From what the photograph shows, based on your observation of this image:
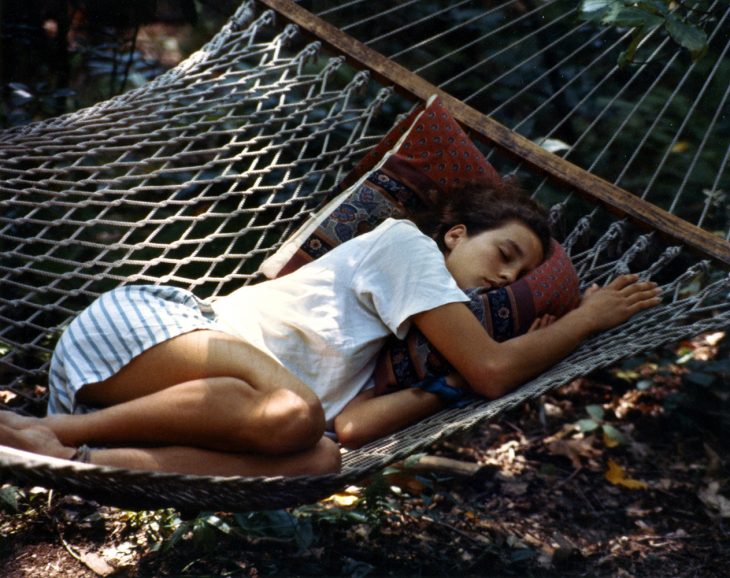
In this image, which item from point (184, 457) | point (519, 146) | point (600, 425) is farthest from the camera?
point (600, 425)

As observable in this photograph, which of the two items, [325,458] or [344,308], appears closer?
[325,458]

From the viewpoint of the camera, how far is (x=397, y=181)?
7.79ft

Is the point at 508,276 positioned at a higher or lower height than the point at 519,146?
lower

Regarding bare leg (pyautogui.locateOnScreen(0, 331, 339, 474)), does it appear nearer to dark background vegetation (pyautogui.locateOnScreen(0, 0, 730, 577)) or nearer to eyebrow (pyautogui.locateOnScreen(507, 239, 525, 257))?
dark background vegetation (pyautogui.locateOnScreen(0, 0, 730, 577))

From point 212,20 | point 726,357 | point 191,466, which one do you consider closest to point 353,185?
point 191,466

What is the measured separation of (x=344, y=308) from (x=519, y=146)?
1000 mm

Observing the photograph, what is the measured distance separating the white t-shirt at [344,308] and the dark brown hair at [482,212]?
0.16 meters

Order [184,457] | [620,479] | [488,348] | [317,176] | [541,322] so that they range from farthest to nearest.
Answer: [620,479], [317,176], [541,322], [488,348], [184,457]

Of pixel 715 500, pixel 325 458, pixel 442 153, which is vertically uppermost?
pixel 442 153

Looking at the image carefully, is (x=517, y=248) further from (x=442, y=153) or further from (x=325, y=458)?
(x=325, y=458)

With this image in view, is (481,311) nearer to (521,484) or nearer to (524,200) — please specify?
(524,200)

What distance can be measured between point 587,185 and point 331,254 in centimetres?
93

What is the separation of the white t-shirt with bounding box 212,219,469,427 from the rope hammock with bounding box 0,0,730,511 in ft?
0.58

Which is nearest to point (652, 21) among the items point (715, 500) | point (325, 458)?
point (325, 458)
